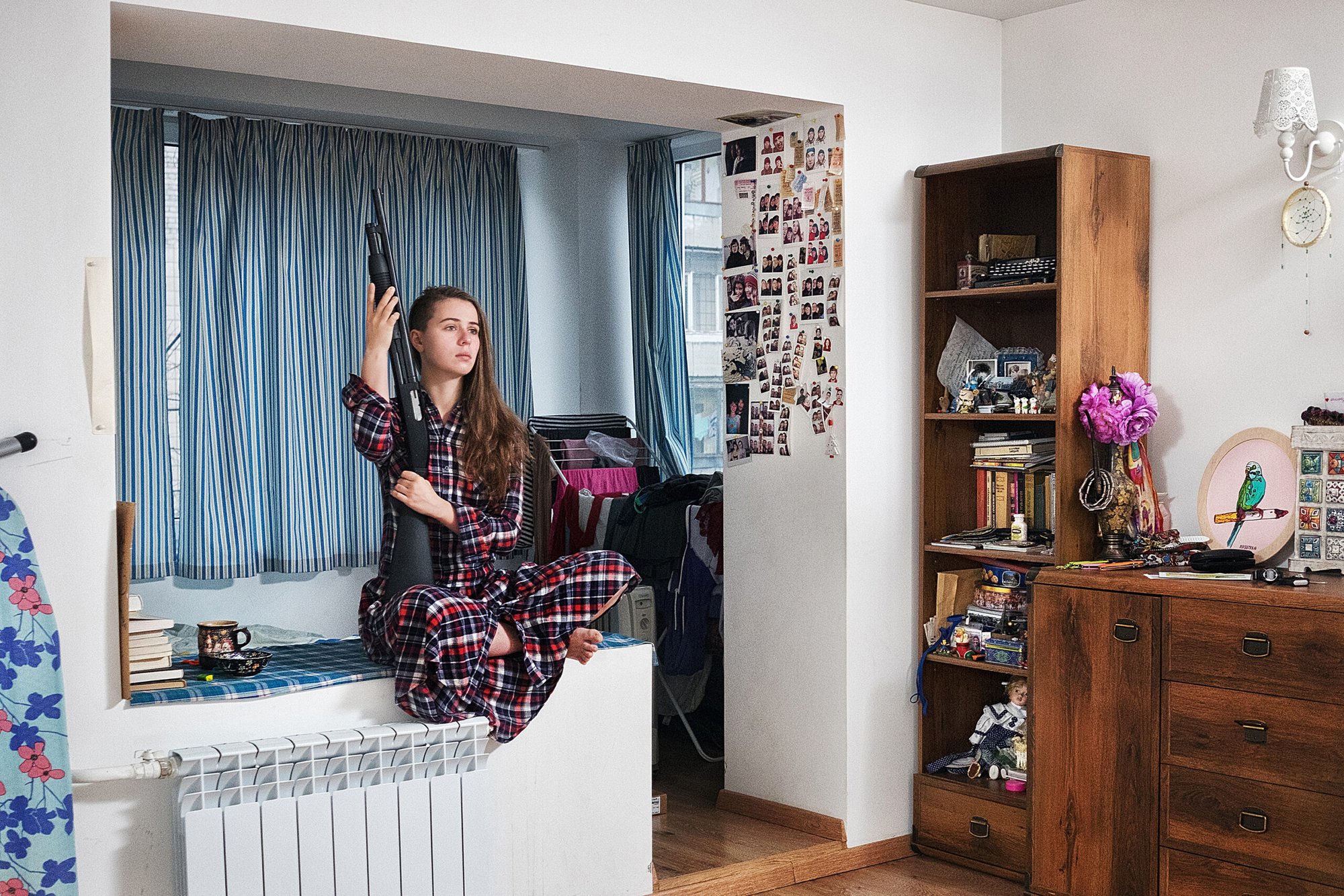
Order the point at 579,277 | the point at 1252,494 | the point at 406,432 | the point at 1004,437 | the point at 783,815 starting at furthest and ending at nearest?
1. the point at 579,277
2. the point at 783,815
3. the point at 1004,437
4. the point at 1252,494
5. the point at 406,432

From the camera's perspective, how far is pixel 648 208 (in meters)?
5.38

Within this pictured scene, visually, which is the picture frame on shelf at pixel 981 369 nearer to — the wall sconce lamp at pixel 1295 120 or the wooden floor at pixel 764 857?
the wall sconce lamp at pixel 1295 120

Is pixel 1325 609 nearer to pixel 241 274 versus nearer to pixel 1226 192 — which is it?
pixel 1226 192

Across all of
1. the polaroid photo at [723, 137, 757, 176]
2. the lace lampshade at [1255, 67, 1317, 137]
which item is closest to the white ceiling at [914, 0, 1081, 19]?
the polaroid photo at [723, 137, 757, 176]

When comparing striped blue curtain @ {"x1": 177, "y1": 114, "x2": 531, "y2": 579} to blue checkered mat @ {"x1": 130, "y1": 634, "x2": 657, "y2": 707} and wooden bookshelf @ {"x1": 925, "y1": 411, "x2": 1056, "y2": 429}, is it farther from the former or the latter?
wooden bookshelf @ {"x1": 925, "y1": 411, "x2": 1056, "y2": 429}

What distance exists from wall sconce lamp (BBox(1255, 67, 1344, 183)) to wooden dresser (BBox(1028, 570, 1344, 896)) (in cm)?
102

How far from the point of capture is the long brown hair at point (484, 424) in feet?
9.51

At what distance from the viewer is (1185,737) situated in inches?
115

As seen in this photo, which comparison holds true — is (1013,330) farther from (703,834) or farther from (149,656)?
(149,656)

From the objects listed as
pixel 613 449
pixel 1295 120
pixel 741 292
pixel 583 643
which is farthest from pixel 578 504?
pixel 1295 120

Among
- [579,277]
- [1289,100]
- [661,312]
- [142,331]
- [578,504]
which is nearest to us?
[1289,100]

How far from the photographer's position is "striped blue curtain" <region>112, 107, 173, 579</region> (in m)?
4.49

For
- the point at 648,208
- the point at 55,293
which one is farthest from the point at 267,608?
the point at 55,293

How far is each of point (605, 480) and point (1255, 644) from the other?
8.34 feet
